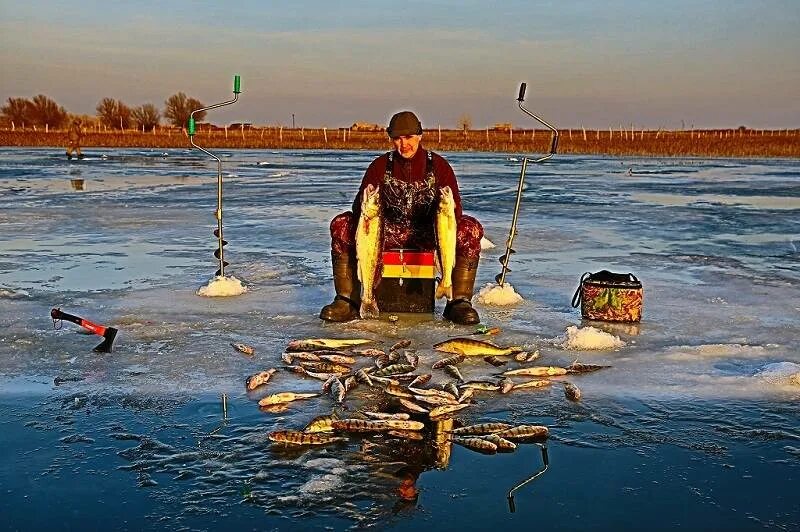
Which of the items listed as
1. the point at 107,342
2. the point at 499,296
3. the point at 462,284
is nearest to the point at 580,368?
the point at 462,284

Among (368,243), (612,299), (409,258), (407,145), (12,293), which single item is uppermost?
(407,145)

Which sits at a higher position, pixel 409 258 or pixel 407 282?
pixel 409 258

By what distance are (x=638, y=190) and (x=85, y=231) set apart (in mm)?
16837

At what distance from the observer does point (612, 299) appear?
7.19 m

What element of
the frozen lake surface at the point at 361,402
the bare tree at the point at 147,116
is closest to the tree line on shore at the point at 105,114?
the bare tree at the point at 147,116

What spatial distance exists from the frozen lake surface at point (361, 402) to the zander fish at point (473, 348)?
23cm

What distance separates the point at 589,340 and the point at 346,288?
2.23 metres

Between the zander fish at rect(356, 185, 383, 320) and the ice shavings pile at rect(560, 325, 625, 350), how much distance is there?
1641mm

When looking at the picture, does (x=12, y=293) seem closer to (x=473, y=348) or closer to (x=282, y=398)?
(x=282, y=398)

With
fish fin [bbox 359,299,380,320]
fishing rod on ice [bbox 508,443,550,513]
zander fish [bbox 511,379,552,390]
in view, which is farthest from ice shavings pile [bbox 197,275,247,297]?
A: fishing rod on ice [bbox 508,443,550,513]

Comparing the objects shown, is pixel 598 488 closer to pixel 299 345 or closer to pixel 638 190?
pixel 299 345

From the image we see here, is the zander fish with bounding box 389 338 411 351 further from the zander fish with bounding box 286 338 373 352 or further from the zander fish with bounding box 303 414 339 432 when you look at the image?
the zander fish with bounding box 303 414 339 432

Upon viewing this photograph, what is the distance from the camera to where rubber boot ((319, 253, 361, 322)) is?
23.9 ft

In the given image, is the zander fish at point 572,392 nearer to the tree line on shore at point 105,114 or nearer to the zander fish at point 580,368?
the zander fish at point 580,368
